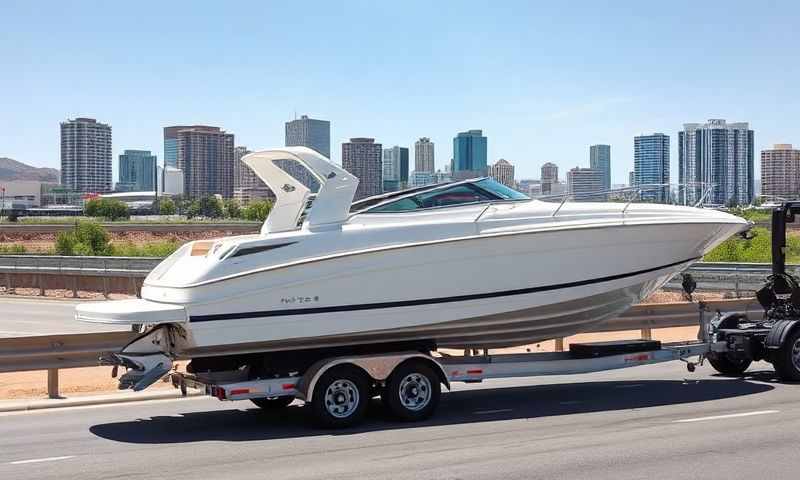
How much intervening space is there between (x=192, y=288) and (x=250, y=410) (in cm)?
257

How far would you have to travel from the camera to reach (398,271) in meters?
11.2

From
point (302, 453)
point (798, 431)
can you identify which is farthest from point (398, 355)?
point (798, 431)

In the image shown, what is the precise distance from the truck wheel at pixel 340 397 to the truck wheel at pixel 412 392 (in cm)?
30

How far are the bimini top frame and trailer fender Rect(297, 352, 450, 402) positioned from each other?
5.41ft

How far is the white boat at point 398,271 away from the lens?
10633 millimetres

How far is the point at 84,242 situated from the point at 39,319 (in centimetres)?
3207

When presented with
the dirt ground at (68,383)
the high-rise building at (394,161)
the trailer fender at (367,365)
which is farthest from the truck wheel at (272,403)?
the high-rise building at (394,161)

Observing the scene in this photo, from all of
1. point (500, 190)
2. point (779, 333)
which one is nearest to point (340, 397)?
point (500, 190)

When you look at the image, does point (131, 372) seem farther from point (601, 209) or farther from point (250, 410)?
point (601, 209)

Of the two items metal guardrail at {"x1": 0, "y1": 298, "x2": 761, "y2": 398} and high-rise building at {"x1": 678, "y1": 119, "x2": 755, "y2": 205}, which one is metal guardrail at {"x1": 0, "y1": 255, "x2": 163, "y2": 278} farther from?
high-rise building at {"x1": 678, "y1": 119, "x2": 755, "y2": 205}

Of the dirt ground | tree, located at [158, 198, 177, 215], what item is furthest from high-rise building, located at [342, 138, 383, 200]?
the dirt ground

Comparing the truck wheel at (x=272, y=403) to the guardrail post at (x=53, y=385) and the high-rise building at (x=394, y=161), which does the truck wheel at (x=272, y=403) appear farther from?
the high-rise building at (x=394, y=161)

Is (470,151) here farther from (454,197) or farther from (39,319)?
(454,197)

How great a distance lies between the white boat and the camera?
1063 cm
